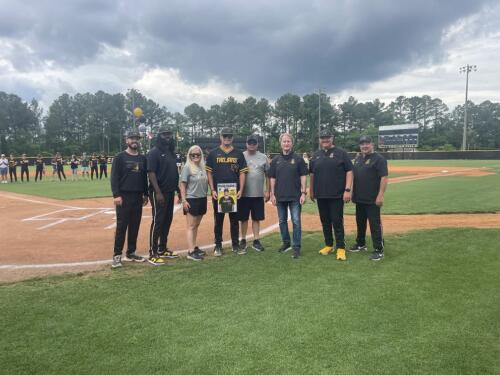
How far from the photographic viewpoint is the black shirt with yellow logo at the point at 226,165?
21.0ft

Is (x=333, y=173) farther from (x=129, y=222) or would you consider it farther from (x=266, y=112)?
(x=266, y=112)

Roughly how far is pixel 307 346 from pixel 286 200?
10.5ft

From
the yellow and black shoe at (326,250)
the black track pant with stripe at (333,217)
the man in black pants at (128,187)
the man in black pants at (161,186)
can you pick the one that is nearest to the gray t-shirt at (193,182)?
the man in black pants at (161,186)

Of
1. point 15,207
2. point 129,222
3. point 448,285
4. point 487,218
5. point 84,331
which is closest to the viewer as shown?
point 84,331

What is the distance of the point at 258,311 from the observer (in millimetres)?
4035

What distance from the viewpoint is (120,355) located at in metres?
3.18

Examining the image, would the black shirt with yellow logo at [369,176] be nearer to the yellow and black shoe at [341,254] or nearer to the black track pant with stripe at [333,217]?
the black track pant with stripe at [333,217]

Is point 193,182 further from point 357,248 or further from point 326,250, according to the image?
point 357,248

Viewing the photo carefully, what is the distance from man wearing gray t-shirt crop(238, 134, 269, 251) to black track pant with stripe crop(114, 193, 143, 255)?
67.1 inches

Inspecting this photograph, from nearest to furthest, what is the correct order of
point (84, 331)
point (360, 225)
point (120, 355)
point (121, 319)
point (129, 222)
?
point (120, 355) → point (84, 331) → point (121, 319) → point (129, 222) → point (360, 225)

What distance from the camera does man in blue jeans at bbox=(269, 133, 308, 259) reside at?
627 cm

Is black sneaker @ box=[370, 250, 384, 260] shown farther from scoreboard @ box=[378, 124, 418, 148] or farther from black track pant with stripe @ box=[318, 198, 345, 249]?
scoreboard @ box=[378, 124, 418, 148]

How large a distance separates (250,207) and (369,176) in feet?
6.67

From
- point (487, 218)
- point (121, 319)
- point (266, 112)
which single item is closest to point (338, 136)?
point (266, 112)
